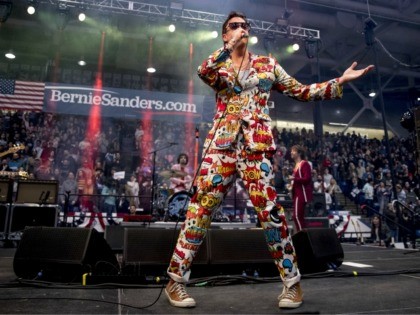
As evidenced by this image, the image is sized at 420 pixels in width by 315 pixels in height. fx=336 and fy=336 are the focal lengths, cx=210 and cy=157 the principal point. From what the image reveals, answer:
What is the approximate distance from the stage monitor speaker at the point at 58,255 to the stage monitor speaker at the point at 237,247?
897mm

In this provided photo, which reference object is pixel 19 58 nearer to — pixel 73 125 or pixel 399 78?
pixel 73 125

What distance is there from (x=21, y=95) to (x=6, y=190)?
4.28m

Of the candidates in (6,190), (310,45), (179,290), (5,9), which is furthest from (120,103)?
(179,290)

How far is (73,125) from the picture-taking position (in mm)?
12836

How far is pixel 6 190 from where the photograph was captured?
6297 millimetres

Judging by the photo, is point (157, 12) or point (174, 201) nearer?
point (174, 201)

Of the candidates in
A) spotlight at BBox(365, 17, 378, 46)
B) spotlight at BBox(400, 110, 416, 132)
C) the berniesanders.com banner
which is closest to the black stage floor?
spotlight at BBox(400, 110, 416, 132)

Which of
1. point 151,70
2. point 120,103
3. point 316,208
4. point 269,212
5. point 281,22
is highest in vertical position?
point 151,70

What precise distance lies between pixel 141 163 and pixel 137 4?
5106 millimetres

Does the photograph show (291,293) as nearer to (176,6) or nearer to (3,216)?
(3,216)

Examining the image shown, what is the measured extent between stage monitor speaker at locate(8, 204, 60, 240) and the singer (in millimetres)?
5208

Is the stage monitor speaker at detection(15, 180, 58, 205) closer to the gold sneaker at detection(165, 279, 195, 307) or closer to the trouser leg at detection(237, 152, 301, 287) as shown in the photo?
the gold sneaker at detection(165, 279, 195, 307)

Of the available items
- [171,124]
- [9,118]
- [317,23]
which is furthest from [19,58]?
[317,23]

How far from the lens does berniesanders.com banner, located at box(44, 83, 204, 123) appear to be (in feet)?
31.5
